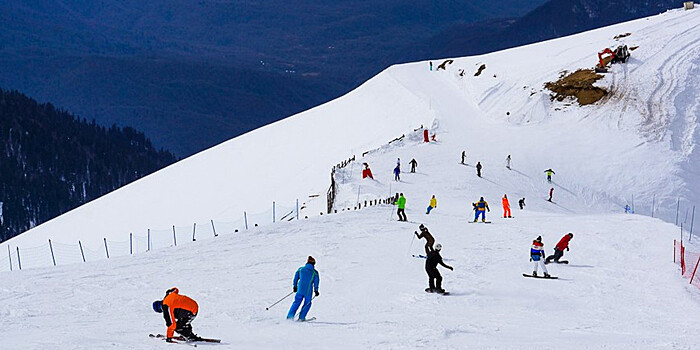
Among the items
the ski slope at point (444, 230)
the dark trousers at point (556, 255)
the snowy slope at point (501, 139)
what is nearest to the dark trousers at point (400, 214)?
the ski slope at point (444, 230)

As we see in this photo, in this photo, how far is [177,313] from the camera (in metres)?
12.8

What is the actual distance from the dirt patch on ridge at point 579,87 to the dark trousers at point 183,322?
52630mm

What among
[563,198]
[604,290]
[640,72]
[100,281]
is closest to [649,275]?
[604,290]

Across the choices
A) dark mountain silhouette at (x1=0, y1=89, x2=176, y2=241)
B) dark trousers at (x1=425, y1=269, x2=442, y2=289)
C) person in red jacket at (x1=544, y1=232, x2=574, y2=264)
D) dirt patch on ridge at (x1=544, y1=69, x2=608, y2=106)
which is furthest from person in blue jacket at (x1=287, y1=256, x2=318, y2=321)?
dark mountain silhouette at (x1=0, y1=89, x2=176, y2=241)

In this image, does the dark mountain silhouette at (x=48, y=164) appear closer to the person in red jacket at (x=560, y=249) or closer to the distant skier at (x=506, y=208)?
the distant skier at (x=506, y=208)

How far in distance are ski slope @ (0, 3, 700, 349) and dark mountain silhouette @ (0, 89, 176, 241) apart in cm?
9560

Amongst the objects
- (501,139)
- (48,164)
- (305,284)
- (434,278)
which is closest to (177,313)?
(305,284)

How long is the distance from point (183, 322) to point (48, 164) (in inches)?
6960

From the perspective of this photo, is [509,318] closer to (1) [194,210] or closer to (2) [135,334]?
(2) [135,334]

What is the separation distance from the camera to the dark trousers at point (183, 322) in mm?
12820

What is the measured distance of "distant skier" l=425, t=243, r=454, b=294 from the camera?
1733cm

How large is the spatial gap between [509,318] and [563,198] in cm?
3049

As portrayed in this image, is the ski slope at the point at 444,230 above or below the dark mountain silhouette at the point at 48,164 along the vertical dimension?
below

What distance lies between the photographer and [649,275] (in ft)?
64.8
